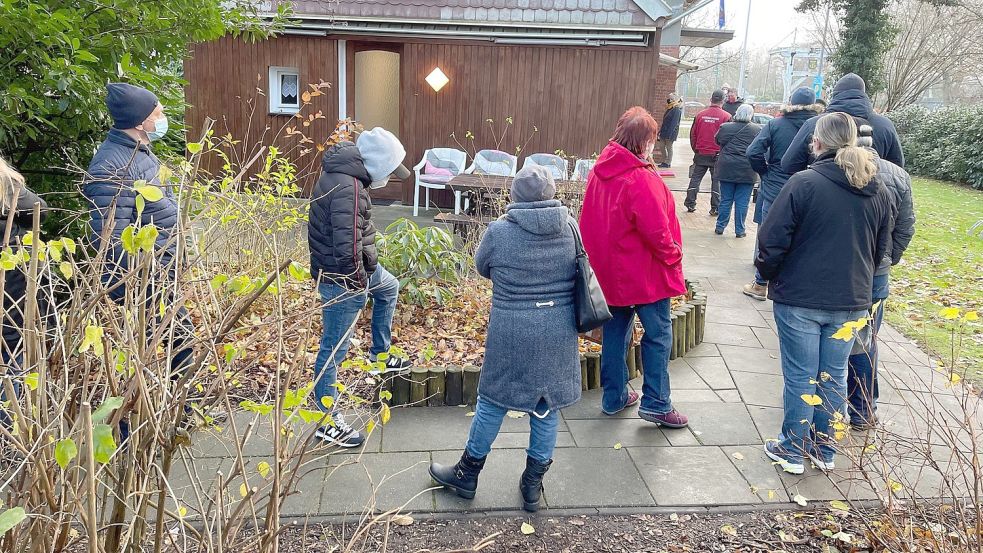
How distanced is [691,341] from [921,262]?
18.4ft

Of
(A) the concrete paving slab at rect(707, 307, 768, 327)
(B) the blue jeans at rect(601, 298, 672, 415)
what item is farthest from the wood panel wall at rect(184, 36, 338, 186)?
(B) the blue jeans at rect(601, 298, 672, 415)

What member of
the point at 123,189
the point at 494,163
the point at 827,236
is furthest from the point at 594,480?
the point at 494,163

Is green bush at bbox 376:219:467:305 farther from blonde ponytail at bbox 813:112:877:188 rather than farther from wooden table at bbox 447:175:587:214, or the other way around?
blonde ponytail at bbox 813:112:877:188

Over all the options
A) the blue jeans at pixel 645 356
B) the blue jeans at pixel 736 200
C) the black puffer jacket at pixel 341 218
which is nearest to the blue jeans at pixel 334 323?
the black puffer jacket at pixel 341 218

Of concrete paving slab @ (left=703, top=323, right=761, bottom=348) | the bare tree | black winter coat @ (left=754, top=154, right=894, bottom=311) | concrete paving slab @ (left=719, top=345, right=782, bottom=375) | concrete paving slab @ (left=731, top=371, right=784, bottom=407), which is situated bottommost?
concrete paving slab @ (left=731, top=371, right=784, bottom=407)

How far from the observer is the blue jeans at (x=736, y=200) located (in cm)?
923

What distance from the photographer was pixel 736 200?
372 inches

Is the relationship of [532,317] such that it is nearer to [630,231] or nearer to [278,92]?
[630,231]

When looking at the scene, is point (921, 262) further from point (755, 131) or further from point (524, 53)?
point (524, 53)

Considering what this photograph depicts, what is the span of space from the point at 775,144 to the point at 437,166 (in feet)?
19.4

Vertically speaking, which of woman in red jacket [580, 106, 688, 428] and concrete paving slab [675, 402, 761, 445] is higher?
woman in red jacket [580, 106, 688, 428]

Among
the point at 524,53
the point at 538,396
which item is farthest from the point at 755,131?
the point at 538,396

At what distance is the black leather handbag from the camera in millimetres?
3369

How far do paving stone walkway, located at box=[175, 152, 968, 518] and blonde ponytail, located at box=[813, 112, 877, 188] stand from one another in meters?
0.95
